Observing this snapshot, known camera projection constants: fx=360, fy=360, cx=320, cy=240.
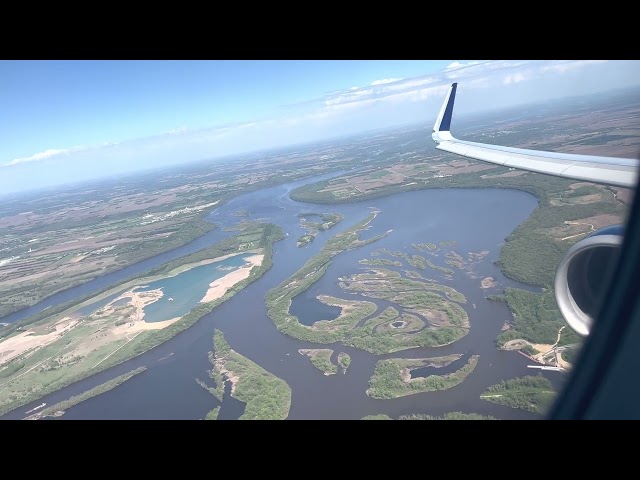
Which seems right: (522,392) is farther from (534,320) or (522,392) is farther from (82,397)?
(82,397)

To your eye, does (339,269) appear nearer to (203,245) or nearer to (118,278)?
(203,245)

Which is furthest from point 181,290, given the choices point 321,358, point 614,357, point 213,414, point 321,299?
point 614,357

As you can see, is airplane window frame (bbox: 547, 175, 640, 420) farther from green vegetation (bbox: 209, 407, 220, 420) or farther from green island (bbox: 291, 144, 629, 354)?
green vegetation (bbox: 209, 407, 220, 420)

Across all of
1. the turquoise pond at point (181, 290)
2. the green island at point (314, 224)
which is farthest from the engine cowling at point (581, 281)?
the green island at point (314, 224)

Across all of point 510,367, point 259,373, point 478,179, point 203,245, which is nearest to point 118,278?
point 203,245

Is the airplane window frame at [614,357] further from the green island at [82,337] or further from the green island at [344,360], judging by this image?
the green island at [82,337]
